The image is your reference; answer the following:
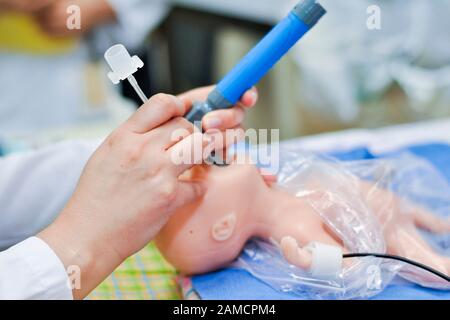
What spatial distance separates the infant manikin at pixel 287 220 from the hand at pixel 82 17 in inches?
41.0

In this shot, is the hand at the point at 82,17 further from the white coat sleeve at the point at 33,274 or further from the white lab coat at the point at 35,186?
the white coat sleeve at the point at 33,274

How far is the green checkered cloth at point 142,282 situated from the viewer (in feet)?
2.70

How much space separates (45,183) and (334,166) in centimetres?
46

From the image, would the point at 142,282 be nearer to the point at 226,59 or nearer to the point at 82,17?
the point at 82,17

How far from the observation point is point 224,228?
775 mm

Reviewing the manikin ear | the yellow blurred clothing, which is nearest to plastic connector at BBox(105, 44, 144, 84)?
the manikin ear

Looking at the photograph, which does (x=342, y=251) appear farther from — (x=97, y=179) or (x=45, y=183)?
(x=45, y=183)

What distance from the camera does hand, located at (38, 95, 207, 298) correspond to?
595 mm

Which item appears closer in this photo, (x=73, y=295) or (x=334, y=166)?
(x=73, y=295)

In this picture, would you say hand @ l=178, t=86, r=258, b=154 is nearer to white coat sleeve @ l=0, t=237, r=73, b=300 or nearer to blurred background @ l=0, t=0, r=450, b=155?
white coat sleeve @ l=0, t=237, r=73, b=300

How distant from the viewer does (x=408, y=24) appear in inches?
67.8

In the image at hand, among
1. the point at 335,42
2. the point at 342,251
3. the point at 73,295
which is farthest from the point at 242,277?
the point at 335,42

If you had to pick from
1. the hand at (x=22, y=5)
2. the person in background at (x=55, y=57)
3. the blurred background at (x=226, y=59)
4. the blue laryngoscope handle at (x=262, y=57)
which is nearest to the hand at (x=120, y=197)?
the blue laryngoscope handle at (x=262, y=57)

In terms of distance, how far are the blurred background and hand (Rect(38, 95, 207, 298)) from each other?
34.2 inches
